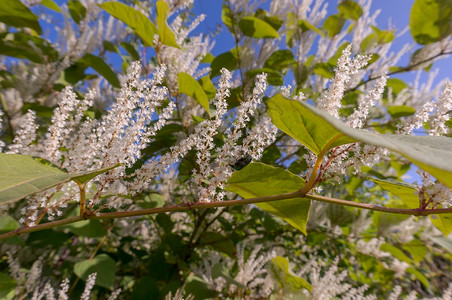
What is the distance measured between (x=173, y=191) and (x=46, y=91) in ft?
3.73

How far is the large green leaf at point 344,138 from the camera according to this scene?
12.8 inches

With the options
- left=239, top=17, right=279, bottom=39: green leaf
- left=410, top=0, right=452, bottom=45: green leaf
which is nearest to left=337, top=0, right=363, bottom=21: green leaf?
left=410, top=0, right=452, bottom=45: green leaf

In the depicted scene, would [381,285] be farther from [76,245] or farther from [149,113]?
[149,113]

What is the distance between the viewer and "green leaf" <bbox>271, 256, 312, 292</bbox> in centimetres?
112

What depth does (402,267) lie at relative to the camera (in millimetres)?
2564

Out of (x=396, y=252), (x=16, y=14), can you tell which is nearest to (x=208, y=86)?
(x=16, y=14)

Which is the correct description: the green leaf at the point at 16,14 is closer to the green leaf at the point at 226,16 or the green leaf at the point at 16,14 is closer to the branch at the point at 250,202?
the green leaf at the point at 226,16

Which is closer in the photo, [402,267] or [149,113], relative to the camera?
[149,113]

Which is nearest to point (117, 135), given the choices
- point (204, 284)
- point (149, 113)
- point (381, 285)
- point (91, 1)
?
point (149, 113)

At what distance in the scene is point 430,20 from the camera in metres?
1.45

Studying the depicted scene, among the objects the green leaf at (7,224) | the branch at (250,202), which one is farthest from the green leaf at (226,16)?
the green leaf at (7,224)

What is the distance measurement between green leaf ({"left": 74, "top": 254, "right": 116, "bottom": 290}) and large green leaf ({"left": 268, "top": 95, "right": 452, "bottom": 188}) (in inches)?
48.7

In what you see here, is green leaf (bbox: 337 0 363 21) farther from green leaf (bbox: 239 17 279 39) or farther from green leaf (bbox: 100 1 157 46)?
green leaf (bbox: 100 1 157 46)

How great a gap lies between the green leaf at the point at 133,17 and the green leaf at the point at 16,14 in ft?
2.31
